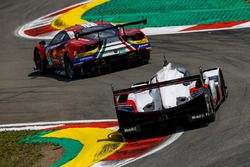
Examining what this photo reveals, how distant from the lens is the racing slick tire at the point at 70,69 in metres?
17.1

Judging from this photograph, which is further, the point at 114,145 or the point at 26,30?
the point at 26,30

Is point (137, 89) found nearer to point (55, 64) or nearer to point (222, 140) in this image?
point (222, 140)

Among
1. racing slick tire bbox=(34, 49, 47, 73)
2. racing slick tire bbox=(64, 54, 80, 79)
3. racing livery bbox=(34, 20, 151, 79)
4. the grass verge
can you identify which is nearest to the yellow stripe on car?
racing livery bbox=(34, 20, 151, 79)

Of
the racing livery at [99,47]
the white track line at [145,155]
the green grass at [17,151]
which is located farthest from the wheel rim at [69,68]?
the white track line at [145,155]

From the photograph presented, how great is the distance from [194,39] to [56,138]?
33.0 feet

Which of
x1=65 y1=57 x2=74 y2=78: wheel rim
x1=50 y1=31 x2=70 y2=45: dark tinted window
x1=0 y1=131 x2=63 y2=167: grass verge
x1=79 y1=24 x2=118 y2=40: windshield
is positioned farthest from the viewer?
x1=50 y1=31 x2=70 y2=45: dark tinted window

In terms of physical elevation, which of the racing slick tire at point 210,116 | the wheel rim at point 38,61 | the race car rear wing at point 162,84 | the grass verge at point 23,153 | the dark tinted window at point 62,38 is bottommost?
the grass verge at point 23,153

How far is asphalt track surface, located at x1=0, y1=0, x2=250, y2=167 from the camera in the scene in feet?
28.9

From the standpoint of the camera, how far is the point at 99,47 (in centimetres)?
1659

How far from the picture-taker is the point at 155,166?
851 centimetres

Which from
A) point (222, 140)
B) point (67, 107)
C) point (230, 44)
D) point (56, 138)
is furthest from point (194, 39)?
point (222, 140)

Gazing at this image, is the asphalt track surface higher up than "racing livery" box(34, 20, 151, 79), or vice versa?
"racing livery" box(34, 20, 151, 79)

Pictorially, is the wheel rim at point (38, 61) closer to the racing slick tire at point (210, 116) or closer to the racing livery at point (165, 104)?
the racing livery at point (165, 104)

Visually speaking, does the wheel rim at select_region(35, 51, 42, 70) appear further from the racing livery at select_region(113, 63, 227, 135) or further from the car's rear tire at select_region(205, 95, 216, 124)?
the car's rear tire at select_region(205, 95, 216, 124)
